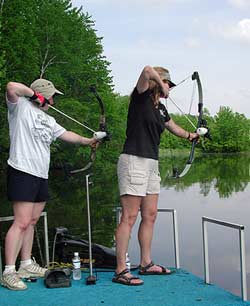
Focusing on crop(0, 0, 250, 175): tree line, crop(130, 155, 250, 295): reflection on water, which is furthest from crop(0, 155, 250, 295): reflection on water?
crop(0, 0, 250, 175): tree line

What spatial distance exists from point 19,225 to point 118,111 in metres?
30.0

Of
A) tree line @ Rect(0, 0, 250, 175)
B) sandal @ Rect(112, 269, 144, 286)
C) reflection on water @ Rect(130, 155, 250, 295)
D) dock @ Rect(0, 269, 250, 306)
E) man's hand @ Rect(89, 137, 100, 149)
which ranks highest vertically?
tree line @ Rect(0, 0, 250, 175)

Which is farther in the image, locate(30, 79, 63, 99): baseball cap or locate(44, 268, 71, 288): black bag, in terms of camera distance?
locate(30, 79, 63, 99): baseball cap

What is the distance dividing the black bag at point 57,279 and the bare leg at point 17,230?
30cm

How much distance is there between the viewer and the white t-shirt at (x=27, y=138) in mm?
3666

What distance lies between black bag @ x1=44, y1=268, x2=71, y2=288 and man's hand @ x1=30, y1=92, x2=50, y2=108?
127 centimetres

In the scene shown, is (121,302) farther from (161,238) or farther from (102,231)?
(102,231)

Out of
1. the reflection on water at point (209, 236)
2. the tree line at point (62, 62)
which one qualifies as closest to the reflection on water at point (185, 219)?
the reflection on water at point (209, 236)

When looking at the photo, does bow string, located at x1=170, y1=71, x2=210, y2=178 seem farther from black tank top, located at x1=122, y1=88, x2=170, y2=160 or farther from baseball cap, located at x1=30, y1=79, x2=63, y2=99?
baseball cap, located at x1=30, y1=79, x2=63, y2=99

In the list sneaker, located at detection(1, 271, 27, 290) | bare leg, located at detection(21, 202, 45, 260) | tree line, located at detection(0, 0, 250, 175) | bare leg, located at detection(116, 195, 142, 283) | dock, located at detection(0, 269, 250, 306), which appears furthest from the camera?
tree line, located at detection(0, 0, 250, 175)

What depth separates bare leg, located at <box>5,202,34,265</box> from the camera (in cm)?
361

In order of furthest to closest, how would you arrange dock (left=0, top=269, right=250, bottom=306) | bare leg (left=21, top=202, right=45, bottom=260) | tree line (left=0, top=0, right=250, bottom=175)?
tree line (left=0, top=0, right=250, bottom=175), bare leg (left=21, top=202, right=45, bottom=260), dock (left=0, top=269, right=250, bottom=306)

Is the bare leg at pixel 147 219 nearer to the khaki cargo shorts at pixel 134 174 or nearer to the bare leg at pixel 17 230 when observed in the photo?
the khaki cargo shorts at pixel 134 174

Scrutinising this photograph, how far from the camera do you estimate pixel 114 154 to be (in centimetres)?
3350
